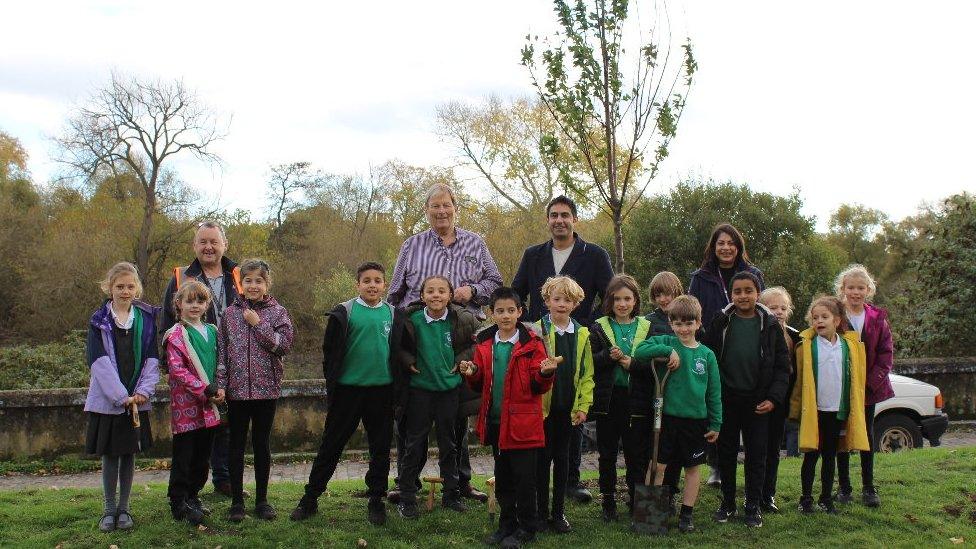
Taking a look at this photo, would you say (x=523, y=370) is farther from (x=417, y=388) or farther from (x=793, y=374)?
(x=793, y=374)

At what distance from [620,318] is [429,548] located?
2126 millimetres

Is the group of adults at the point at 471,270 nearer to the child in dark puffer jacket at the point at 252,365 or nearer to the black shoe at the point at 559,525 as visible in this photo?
the child in dark puffer jacket at the point at 252,365

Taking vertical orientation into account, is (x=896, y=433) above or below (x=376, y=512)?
above

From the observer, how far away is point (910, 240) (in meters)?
36.2

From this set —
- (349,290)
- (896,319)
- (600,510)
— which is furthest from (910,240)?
(600,510)

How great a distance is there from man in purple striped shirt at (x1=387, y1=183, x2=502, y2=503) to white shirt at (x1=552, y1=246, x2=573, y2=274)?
18.9 inches

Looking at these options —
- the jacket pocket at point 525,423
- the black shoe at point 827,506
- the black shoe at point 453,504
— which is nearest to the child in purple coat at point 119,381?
the black shoe at point 453,504

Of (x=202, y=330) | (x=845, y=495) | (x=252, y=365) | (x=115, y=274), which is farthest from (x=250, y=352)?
(x=845, y=495)

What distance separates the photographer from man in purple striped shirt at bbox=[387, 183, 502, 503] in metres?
6.24

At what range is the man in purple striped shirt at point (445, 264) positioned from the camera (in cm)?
624

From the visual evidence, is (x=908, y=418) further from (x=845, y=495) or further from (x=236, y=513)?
(x=236, y=513)

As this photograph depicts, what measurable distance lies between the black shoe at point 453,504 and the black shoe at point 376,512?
1.71ft

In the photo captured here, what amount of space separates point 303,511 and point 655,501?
2573 millimetres

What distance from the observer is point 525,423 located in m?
5.26
